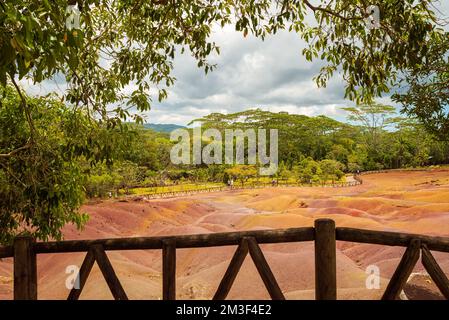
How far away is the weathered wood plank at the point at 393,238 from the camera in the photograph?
2.80 metres

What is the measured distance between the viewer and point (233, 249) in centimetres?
1332

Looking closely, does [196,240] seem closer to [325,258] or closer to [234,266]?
[234,266]

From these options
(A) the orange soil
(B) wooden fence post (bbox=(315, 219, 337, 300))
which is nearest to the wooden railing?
(B) wooden fence post (bbox=(315, 219, 337, 300))

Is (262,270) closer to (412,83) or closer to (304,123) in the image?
(412,83)

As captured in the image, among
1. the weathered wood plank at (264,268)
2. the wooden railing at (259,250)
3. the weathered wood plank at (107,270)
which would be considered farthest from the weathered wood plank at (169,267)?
the weathered wood plank at (264,268)

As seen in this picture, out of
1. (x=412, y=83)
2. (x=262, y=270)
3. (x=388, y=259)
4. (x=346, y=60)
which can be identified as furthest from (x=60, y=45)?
(x=388, y=259)

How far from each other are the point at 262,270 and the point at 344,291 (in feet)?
14.0

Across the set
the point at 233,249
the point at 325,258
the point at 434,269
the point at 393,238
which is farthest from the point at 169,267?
the point at 233,249

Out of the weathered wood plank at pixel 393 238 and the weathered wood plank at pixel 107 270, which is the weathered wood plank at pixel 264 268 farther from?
the weathered wood plank at pixel 107 270

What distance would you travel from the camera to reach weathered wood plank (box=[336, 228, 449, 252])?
2801 millimetres

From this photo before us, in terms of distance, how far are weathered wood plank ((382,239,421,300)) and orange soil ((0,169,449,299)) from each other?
3540 millimetres

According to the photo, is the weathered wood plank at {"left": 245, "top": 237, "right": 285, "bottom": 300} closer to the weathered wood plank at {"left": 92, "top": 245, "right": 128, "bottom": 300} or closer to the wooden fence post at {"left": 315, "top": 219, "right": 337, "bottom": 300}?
the wooden fence post at {"left": 315, "top": 219, "right": 337, "bottom": 300}

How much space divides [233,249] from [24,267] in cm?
1045
